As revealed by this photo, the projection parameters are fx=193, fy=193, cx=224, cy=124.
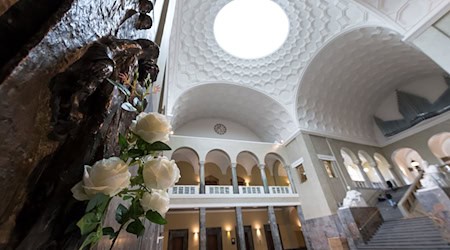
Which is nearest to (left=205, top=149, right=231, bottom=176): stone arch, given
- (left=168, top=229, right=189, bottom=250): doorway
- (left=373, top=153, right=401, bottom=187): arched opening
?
(left=168, top=229, right=189, bottom=250): doorway

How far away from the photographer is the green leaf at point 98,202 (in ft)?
1.27

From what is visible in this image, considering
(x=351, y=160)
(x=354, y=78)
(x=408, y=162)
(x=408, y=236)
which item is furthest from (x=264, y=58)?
(x=408, y=162)

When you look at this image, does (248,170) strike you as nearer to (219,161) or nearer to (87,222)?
(219,161)

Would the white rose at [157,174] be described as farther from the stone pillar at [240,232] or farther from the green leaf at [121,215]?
the stone pillar at [240,232]

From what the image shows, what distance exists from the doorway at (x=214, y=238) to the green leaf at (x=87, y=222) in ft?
40.3

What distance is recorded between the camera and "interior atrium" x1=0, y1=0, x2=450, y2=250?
1.25 ft

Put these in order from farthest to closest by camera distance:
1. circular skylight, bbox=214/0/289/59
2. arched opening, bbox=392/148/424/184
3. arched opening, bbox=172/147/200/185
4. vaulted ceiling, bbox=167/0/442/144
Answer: arched opening, bbox=392/148/424/184
arched opening, bbox=172/147/200/185
circular skylight, bbox=214/0/289/59
vaulted ceiling, bbox=167/0/442/144

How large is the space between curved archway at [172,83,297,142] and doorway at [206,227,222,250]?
231 inches

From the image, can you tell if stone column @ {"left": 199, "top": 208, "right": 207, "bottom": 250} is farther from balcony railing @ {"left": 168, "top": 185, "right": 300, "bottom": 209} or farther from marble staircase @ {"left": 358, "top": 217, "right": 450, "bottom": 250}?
marble staircase @ {"left": 358, "top": 217, "right": 450, "bottom": 250}

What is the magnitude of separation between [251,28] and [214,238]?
477 inches

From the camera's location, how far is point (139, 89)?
909 mm

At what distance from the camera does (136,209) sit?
539 mm

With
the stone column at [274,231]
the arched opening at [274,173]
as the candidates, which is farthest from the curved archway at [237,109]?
the stone column at [274,231]

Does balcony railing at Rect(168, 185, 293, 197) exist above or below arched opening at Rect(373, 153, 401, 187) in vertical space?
below
